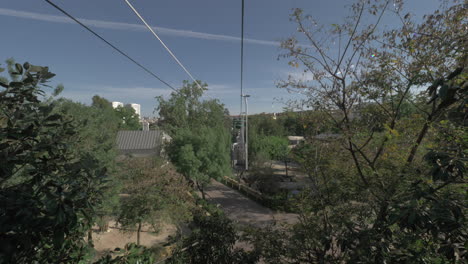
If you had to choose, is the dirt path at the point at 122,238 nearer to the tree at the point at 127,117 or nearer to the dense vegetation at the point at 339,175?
the dense vegetation at the point at 339,175

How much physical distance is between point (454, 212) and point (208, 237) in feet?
10.0

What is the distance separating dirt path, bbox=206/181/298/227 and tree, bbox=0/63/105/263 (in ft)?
30.5

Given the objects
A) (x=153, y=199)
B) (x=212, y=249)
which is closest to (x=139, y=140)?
(x=153, y=199)

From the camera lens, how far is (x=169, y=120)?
25.5 metres

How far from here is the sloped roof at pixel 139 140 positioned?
19.9 metres

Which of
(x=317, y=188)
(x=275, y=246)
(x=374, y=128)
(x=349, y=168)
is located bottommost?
(x=275, y=246)

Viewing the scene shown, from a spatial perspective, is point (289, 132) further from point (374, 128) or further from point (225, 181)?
point (374, 128)

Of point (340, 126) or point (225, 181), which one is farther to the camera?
point (225, 181)

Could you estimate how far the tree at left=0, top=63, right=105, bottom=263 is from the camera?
1.04 meters

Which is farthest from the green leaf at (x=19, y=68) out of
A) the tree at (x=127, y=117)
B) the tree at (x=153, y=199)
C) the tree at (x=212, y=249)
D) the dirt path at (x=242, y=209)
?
the tree at (x=127, y=117)

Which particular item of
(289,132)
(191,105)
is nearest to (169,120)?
(191,105)

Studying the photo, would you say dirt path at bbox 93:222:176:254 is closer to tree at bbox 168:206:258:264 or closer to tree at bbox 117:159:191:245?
tree at bbox 117:159:191:245

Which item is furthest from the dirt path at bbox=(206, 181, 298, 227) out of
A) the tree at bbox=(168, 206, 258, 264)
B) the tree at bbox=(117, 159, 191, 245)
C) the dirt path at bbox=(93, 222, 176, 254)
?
the tree at bbox=(168, 206, 258, 264)

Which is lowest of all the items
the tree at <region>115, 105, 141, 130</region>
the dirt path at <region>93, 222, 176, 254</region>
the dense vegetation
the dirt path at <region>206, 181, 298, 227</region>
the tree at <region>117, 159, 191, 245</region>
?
the dirt path at <region>93, 222, 176, 254</region>
